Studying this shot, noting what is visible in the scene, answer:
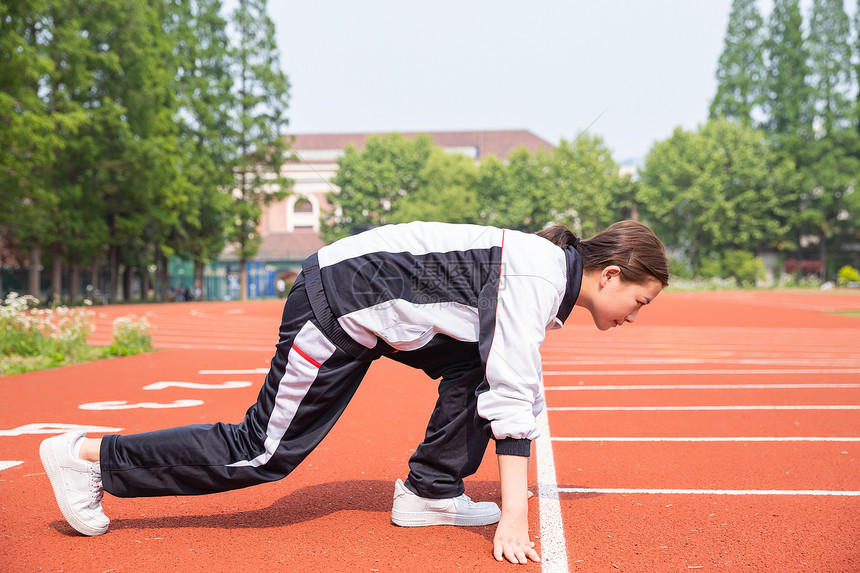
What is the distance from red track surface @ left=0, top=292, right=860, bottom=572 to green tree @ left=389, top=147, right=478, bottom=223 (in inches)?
1705

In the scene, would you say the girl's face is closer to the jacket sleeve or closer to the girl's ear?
the girl's ear

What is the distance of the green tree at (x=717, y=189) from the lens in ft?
164

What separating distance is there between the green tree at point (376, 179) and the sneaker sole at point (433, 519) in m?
47.2

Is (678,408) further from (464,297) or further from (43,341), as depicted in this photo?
(43,341)

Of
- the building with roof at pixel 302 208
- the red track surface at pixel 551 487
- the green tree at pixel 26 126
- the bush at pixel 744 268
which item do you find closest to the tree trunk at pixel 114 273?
the green tree at pixel 26 126

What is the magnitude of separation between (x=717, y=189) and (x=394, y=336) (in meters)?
52.4

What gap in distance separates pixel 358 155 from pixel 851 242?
125 feet

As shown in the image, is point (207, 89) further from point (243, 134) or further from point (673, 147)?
point (673, 147)

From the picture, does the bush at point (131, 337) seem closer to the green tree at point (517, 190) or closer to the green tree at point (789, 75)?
the green tree at point (517, 190)

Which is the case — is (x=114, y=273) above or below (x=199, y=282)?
above

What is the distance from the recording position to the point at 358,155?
53.6 metres

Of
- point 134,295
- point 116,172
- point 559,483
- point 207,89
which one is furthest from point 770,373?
point 134,295

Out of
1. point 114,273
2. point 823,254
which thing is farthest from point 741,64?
point 114,273

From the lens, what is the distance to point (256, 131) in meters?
39.2
